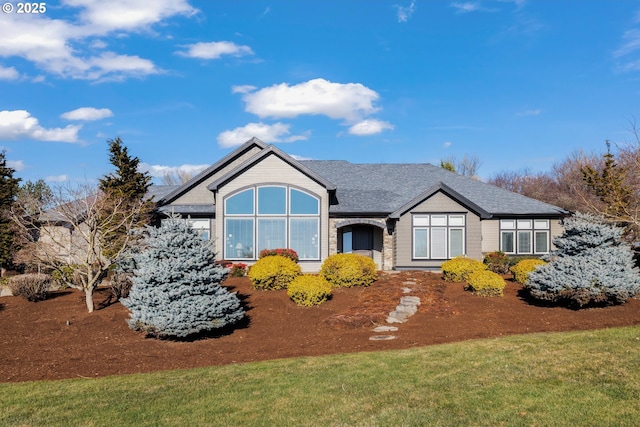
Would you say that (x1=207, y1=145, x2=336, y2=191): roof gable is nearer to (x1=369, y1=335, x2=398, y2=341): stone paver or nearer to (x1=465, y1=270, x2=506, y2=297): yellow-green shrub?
(x1=465, y1=270, x2=506, y2=297): yellow-green shrub

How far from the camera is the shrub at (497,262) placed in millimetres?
22281

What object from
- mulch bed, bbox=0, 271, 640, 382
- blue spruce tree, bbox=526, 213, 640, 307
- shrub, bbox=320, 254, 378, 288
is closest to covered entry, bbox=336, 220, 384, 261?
shrub, bbox=320, 254, 378, 288

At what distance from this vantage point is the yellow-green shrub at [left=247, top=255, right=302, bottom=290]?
55.7 ft

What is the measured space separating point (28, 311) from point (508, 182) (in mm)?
64659

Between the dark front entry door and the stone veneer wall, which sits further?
the dark front entry door

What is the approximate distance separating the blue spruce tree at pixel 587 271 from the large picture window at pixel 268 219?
10750 millimetres

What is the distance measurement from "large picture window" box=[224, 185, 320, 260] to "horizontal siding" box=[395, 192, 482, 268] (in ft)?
12.6

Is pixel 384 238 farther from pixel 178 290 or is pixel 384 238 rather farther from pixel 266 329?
pixel 178 290

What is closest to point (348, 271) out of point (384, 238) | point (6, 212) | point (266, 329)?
point (266, 329)

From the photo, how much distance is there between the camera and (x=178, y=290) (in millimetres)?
11711

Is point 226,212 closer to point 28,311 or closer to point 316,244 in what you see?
point 316,244

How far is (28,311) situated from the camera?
1496 cm

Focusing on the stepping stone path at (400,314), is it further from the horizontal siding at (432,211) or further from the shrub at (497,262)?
the shrub at (497,262)

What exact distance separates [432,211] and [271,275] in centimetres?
960
